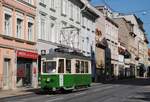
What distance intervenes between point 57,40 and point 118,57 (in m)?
46.6

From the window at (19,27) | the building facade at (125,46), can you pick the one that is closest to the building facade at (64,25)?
the window at (19,27)

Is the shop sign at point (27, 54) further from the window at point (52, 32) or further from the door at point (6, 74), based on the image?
the window at point (52, 32)

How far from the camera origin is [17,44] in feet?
134

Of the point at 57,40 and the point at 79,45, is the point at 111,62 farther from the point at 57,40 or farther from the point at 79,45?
the point at 57,40

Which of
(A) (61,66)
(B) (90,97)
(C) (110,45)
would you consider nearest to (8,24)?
(A) (61,66)

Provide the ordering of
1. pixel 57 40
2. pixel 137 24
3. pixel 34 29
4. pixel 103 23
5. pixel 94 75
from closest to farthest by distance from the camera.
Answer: pixel 34 29 < pixel 57 40 < pixel 94 75 < pixel 103 23 < pixel 137 24

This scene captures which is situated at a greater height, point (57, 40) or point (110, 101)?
point (57, 40)

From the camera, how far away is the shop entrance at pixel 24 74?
41.4 metres

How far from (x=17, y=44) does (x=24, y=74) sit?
315cm

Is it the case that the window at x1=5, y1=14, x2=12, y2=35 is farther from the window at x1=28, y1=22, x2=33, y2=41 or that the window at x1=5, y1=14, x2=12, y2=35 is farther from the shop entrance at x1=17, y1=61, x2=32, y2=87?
the window at x1=28, y1=22, x2=33, y2=41

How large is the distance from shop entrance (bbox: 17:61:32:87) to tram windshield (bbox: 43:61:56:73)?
7.25 m

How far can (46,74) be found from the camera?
34.1m

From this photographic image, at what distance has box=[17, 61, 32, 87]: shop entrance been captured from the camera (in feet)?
136

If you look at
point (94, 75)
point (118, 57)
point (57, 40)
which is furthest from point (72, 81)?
point (118, 57)
